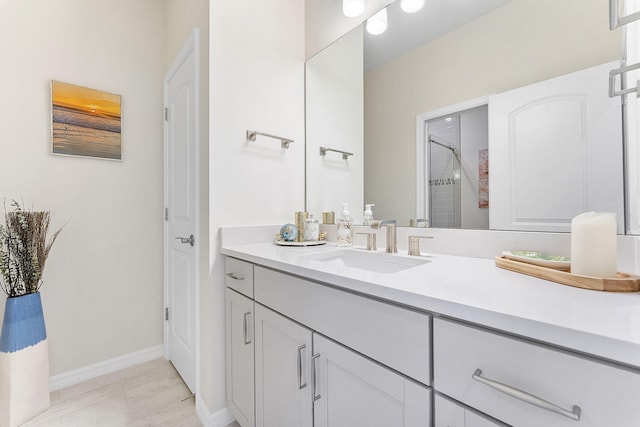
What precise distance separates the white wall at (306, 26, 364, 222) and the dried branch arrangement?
150 centimetres

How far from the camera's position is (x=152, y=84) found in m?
2.09

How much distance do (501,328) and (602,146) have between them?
76 cm

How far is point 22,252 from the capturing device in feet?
4.69

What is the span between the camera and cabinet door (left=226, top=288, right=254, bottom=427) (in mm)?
1197

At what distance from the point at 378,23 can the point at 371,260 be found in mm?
1240

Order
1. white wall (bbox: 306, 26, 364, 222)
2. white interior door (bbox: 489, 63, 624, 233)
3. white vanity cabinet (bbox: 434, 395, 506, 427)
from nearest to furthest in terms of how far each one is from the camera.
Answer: white vanity cabinet (bbox: 434, 395, 506, 427) → white interior door (bbox: 489, 63, 624, 233) → white wall (bbox: 306, 26, 364, 222)

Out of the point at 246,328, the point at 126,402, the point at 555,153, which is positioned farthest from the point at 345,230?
the point at 126,402

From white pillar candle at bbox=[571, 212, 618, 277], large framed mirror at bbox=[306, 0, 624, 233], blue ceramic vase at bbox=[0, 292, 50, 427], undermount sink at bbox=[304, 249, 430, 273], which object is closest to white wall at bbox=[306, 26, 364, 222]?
large framed mirror at bbox=[306, 0, 624, 233]

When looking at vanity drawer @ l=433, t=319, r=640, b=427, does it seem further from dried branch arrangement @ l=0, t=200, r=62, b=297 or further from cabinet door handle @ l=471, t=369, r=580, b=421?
dried branch arrangement @ l=0, t=200, r=62, b=297

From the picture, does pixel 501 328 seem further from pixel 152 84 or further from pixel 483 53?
pixel 152 84

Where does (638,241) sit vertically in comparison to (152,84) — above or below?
below

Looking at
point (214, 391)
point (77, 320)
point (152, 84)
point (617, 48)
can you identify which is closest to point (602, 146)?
point (617, 48)

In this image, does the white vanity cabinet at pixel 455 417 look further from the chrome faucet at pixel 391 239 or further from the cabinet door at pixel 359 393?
the chrome faucet at pixel 391 239

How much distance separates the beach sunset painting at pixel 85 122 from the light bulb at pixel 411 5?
76.3 inches
